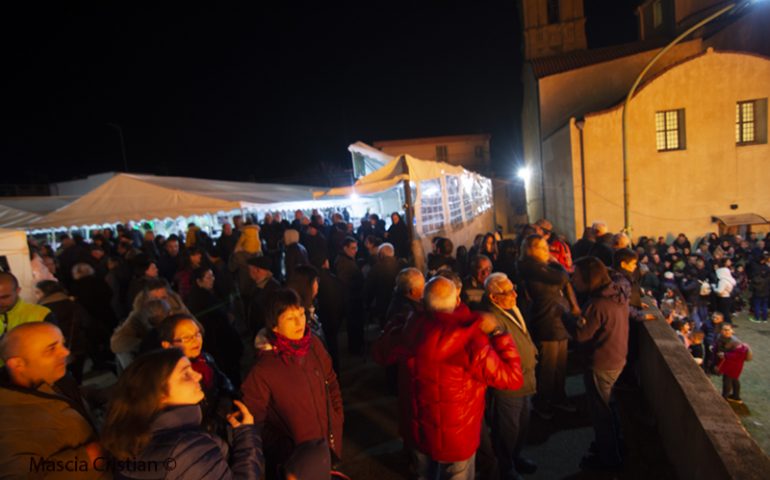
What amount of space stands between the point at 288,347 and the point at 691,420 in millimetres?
2877

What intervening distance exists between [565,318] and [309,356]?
244 cm

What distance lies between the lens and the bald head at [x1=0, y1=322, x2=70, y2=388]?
198 cm

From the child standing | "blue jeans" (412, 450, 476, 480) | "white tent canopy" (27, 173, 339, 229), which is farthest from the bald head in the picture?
the child standing

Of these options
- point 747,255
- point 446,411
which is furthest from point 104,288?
point 747,255

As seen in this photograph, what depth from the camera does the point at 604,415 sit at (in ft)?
10.9

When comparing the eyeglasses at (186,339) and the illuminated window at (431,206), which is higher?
the illuminated window at (431,206)

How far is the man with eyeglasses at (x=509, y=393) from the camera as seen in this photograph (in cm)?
317

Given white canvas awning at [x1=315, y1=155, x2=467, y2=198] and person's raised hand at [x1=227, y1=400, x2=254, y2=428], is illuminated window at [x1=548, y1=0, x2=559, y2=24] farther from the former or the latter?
person's raised hand at [x1=227, y1=400, x2=254, y2=428]

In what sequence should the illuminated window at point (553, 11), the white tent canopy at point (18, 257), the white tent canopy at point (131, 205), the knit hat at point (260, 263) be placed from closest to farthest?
the knit hat at point (260, 263) → the white tent canopy at point (18, 257) → the white tent canopy at point (131, 205) → the illuminated window at point (553, 11)

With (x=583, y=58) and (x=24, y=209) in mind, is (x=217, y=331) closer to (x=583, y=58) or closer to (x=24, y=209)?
(x=24, y=209)

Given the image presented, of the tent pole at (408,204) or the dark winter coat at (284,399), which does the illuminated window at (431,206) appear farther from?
the dark winter coat at (284,399)

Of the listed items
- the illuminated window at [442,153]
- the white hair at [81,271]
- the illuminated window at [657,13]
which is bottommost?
the white hair at [81,271]

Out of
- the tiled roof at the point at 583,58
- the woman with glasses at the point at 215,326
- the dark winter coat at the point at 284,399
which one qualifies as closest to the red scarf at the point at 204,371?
the dark winter coat at the point at 284,399

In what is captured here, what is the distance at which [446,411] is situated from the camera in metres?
2.48
